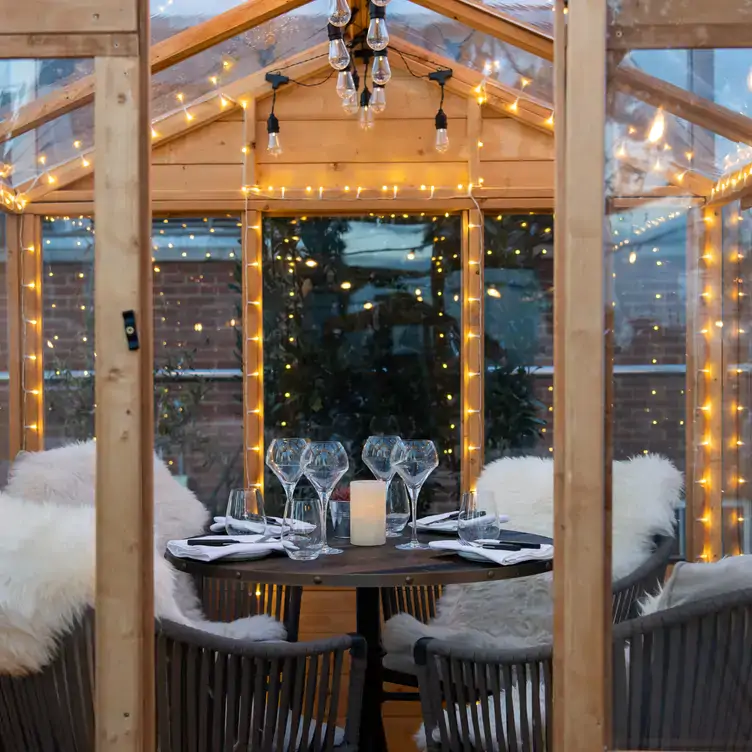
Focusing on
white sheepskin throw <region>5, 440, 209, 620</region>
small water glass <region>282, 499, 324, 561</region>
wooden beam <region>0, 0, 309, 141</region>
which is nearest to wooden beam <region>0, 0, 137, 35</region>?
white sheepskin throw <region>5, 440, 209, 620</region>

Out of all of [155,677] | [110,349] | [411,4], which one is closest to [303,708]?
[155,677]

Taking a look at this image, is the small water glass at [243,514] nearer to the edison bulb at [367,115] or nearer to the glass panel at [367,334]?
the glass panel at [367,334]

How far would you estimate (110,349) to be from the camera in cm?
198

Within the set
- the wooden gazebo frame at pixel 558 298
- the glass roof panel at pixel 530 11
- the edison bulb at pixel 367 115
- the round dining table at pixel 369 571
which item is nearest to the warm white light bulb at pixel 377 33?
the edison bulb at pixel 367 115

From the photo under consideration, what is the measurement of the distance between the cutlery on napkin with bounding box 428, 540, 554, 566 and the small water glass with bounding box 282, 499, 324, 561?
1.20 ft

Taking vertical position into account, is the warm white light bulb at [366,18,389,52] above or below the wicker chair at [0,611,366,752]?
above

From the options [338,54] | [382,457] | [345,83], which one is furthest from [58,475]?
[345,83]

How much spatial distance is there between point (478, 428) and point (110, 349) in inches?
116

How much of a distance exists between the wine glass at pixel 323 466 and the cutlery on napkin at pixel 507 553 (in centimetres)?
36

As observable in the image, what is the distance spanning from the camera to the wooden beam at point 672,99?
1915 mm

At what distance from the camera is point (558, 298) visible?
1941mm

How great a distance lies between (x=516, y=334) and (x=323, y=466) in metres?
2.18

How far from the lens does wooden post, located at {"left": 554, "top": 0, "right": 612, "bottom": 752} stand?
6.24 ft

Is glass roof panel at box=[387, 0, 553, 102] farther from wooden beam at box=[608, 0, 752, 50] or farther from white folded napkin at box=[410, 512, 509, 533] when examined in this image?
wooden beam at box=[608, 0, 752, 50]
